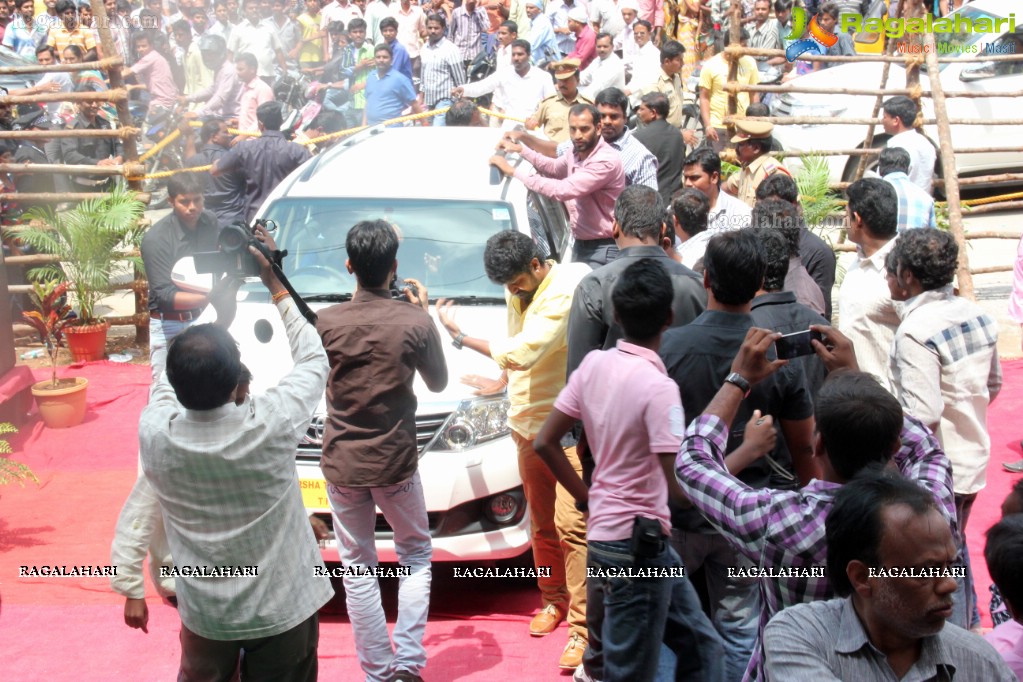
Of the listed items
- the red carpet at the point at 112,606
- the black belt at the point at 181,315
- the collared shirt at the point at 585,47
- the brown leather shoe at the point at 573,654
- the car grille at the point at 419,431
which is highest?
the collared shirt at the point at 585,47

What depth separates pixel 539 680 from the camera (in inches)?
188

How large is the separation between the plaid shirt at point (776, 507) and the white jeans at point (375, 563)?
6.53 ft

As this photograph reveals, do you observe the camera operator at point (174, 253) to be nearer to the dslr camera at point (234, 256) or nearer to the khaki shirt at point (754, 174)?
the dslr camera at point (234, 256)

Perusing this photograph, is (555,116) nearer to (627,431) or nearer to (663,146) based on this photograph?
(663,146)

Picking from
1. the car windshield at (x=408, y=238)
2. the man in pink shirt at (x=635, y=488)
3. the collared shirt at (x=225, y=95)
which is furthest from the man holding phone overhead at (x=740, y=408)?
A: the collared shirt at (x=225, y=95)

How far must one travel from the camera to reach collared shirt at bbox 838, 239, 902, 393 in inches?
193

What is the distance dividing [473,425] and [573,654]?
3.93ft

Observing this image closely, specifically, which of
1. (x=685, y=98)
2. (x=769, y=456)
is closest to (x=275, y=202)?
(x=769, y=456)

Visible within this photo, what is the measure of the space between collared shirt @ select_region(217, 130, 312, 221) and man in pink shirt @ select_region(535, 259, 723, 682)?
5.75 meters

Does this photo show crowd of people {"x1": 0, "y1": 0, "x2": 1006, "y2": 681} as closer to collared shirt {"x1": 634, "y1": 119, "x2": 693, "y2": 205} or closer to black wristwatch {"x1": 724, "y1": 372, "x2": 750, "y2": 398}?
black wristwatch {"x1": 724, "y1": 372, "x2": 750, "y2": 398}

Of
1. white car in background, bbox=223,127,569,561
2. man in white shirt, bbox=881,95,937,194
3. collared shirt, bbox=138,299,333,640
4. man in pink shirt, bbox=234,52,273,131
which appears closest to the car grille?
white car in background, bbox=223,127,569,561

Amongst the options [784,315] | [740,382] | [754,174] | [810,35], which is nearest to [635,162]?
[754,174]

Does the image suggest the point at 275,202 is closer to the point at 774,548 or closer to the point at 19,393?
the point at 19,393

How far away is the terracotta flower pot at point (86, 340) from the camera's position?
31.1 feet
